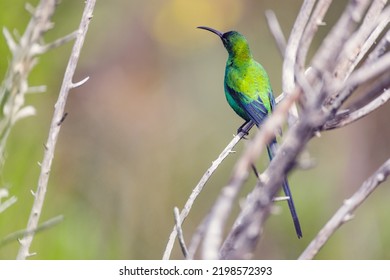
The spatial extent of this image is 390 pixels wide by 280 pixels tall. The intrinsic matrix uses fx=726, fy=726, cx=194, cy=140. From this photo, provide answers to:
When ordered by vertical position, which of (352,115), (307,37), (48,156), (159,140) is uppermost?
(307,37)

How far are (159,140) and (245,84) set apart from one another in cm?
159

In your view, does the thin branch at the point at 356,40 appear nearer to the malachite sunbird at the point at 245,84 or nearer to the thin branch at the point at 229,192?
the thin branch at the point at 229,192

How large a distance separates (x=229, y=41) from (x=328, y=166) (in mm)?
1712

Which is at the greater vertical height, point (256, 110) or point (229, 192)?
point (229, 192)

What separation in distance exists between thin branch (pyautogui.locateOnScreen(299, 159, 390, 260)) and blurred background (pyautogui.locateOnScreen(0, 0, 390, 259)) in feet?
6.57

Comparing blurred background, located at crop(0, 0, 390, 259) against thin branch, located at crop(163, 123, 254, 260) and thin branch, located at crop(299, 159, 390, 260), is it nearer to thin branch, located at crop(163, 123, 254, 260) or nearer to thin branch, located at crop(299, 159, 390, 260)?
thin branch, located at crop(163, 123, 254, 260)

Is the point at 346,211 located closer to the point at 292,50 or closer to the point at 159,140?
the point at 292,50

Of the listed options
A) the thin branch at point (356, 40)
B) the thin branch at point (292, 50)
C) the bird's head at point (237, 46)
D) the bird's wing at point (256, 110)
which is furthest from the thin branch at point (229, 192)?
the bird's head at point (237, 46)

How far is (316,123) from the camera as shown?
98 cm

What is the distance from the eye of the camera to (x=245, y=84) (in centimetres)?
359

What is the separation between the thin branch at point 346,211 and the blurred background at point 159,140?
78.8 inches

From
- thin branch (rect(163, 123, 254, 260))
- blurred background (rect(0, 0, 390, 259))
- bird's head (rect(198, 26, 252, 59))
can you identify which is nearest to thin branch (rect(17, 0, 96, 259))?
thin branch (rect(163, 123, 254, 260))

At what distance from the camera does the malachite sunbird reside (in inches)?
136

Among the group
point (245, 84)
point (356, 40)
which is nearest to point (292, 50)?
point (356, 40)
